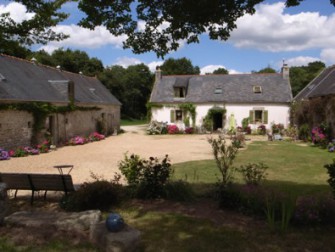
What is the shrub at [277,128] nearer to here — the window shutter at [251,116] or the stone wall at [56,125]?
the window shutter at [251,116]

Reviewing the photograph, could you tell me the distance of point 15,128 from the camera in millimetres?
16469

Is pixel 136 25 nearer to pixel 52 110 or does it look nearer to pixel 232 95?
pixel 52 110

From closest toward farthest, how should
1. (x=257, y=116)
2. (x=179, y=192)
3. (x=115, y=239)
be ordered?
1. (x=115, y=239)
2. (x=179, y=192)
3. (x=257, y=116)

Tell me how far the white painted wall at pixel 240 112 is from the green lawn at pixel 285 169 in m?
12.6

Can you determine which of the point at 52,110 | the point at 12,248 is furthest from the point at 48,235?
the point at 52,110

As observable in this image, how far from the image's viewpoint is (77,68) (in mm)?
52000

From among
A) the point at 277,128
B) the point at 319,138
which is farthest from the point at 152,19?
the point at 277,128

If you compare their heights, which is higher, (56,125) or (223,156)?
(56,125)

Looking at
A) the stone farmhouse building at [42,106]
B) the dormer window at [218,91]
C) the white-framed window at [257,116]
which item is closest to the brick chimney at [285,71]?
the white-framed window at [257,116]

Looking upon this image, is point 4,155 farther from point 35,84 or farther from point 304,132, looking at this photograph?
point 304,132

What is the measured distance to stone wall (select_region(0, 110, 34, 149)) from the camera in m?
15.7

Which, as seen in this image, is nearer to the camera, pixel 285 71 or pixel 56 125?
pixel 56 125

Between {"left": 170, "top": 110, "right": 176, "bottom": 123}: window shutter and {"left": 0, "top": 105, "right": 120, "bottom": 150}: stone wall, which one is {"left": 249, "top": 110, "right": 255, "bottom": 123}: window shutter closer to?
{"left": 170, "top": 110, "right": 176, "bottom": 123}: window shutter

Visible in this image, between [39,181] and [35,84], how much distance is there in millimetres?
13677
